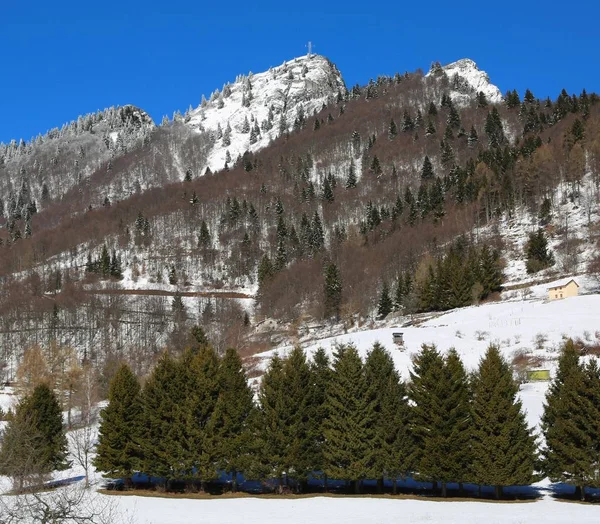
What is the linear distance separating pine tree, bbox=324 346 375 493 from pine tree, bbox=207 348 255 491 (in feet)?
17.3

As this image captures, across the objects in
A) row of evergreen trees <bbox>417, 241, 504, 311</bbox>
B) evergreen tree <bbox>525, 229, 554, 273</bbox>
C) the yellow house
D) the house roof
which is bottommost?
the yellow house

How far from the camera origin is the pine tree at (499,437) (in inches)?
1252

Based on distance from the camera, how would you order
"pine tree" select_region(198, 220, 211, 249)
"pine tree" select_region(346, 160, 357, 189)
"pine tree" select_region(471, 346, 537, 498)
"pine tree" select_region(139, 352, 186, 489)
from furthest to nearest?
"pine tree" select_region(346, 160, 357, 189)
"pine tree" select_region(198, 220, 211, 249)
"pine tree" select_region(139, 352, 186, 489)
"pine tree" select_region(471, 346, 537, 498)

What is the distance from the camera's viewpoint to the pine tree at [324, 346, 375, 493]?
34.6 meters

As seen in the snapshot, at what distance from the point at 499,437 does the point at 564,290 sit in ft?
163

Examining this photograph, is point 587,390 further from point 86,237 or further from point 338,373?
point 86,237

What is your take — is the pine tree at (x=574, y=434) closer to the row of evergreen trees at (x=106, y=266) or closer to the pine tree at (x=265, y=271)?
the pine tree at (x=265, y=271)

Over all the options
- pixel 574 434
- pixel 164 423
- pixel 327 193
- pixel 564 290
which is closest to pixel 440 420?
pixel 574 434

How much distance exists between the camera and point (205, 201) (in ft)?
575

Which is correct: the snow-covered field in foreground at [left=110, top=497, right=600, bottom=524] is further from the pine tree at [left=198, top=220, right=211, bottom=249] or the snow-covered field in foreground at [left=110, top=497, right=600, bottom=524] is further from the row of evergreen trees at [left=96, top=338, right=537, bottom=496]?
the pine tree at [left=198, top=220, right=211, bottom=249]

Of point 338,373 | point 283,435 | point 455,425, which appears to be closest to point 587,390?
point 455,425

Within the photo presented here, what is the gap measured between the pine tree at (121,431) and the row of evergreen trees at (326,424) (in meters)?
0.07

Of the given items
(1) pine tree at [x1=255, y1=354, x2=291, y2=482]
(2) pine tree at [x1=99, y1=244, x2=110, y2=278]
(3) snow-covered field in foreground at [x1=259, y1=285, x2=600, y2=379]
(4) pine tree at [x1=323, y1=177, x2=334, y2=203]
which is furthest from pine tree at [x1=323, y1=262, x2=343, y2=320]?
(1) pine tree at [x1=255, y1=354, x2=291, y2=482]

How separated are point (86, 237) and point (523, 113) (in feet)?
426
